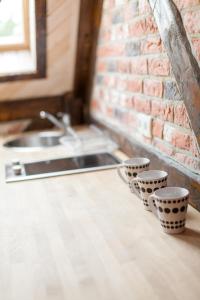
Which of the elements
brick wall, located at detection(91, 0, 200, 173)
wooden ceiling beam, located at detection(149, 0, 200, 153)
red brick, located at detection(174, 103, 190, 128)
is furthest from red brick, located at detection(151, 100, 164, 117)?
wooden ceiling beam, located at detection(149, 0, 200, 153)

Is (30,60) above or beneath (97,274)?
above

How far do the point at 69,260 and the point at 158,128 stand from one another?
71 centimetres

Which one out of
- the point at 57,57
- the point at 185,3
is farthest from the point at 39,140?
the point at 185,3

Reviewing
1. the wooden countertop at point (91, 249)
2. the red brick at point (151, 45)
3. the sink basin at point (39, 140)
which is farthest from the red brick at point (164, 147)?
the sink basin at point (39, 140)

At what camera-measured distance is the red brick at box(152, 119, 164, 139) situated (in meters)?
1.42

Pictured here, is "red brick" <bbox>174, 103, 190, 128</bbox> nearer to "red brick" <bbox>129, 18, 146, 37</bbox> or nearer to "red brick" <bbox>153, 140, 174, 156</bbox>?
"red brick" <bbox>153, 140, 174, 156</bbox>

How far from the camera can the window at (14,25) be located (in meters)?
2.04

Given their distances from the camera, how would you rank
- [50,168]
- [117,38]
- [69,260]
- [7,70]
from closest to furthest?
[69,260], [50,168], [117,38], [7,70]

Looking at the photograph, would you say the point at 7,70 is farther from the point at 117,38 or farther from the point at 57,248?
the point at 57,248

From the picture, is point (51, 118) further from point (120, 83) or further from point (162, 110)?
point (162, 110)

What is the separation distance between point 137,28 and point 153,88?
0.95ft

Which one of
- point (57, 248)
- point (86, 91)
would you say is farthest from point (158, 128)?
point (86, 91)

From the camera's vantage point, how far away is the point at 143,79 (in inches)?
60.6

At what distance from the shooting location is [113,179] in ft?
4.94
